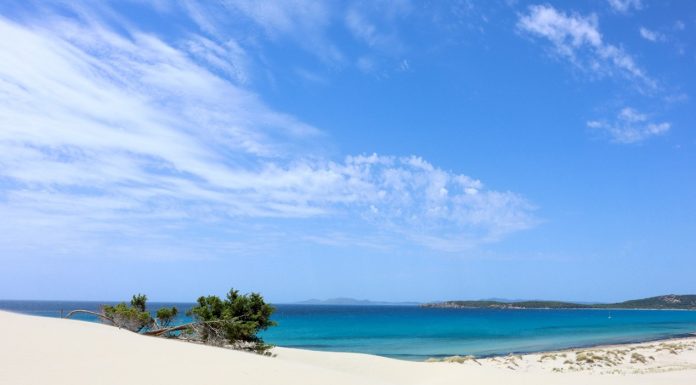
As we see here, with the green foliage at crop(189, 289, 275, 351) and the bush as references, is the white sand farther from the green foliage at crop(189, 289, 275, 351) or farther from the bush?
the bush

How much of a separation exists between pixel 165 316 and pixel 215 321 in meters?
3.31

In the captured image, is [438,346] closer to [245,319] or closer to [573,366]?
[573,366]

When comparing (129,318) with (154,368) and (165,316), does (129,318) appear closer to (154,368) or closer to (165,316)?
(165,316)

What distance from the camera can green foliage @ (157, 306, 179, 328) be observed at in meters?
20.2

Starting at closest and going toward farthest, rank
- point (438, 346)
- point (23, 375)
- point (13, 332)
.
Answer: point (23, 375), point (13, 332), point (438, 346)

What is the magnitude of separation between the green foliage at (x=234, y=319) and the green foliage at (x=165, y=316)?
128cm

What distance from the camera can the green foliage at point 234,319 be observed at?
60.0ft

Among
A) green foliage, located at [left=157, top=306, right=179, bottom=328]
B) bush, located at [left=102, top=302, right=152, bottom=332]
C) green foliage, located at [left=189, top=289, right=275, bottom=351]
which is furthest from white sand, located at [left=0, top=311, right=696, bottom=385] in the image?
green foliage, located at [left=157, top=306, right=179, bottom=328]

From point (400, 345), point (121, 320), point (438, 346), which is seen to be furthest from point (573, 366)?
point (121, 320)

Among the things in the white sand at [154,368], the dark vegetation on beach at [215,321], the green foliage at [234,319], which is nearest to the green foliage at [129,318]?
the dark vegetation on beach at [215,321]

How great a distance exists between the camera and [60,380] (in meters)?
7.43

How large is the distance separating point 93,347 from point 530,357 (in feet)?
95.4

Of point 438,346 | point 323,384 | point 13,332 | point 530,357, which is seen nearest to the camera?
point 323,384

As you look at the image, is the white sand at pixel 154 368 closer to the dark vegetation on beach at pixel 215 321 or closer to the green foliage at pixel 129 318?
the dark vegetation on beach at pixel 215 321
